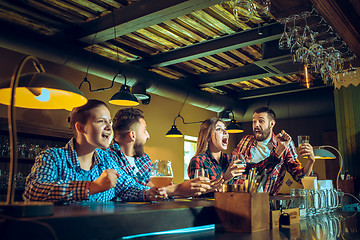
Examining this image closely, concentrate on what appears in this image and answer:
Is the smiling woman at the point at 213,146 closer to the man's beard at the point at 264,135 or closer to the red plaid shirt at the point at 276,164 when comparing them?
the red plaid shirt at the point at 276,164

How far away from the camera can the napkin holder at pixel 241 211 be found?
1.39m

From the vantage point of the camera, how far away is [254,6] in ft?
8.34

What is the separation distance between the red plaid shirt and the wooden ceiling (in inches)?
49.2

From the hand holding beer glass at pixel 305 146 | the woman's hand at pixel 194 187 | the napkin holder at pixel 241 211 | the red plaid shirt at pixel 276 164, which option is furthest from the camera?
the red plaid shirt at pixel 276 164

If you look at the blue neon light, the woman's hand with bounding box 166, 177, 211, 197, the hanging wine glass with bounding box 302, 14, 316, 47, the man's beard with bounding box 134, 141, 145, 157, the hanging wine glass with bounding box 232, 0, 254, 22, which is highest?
the hanging wine glass with bounding box 302, 14, 316, 47

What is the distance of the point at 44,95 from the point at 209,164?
1598mm

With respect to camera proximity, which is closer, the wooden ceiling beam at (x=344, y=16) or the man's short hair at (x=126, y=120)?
the man's short hair at (x=126, y=120)

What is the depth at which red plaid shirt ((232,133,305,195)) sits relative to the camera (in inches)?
125

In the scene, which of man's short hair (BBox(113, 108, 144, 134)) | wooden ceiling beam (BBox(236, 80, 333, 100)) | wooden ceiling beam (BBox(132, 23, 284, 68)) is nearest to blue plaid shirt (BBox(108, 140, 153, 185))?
man's short hair (BBox(113, 108, 144, 134))

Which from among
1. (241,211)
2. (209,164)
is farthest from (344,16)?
(241,211)

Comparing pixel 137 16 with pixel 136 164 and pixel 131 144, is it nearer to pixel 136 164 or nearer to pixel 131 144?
pixel 131 144

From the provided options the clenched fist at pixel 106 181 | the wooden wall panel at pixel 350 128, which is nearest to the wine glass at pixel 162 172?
the clenched fist at pixel 106 181

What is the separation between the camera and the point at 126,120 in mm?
2664

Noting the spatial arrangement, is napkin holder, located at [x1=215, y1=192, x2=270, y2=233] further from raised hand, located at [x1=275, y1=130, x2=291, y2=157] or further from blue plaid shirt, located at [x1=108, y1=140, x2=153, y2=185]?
raised hand, located at [x1=275, y1=130, x2=291, y2=157]
